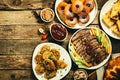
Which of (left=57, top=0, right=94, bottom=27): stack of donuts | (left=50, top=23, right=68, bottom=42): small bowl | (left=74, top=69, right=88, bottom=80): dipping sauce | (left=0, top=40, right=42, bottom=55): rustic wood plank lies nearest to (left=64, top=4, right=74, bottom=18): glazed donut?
(left=57, top=0, right=94, bottom=27): stack of donuts

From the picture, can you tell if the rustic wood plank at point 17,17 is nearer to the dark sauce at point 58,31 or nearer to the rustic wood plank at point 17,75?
the dark sauce at point 58,31

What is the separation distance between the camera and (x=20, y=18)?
3.76m

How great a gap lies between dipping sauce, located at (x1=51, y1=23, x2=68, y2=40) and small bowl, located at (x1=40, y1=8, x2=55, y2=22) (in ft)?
0.31

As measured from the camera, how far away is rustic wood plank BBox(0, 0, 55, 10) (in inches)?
148

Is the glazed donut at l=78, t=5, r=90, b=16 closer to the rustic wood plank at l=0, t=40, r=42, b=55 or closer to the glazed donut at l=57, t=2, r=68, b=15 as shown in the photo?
the glazed donut at l=57, t=2, r=68, b=15

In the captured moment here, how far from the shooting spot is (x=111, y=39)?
12.4 feet

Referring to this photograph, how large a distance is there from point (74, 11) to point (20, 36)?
57 cm

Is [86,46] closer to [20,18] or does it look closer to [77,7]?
[77,7]

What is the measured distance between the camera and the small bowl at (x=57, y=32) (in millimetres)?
3641

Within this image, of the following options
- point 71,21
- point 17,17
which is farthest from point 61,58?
point 17,17

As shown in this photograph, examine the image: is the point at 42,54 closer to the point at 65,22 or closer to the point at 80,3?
the point at 65,22

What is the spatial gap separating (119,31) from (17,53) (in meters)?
0.99

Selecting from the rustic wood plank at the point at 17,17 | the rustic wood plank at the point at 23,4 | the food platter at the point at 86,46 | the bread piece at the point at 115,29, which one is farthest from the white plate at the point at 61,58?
the bread piece at the point at 115,29

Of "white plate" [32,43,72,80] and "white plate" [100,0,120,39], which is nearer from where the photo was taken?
"white plate" [32,43,72,80]
